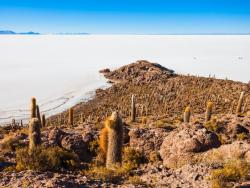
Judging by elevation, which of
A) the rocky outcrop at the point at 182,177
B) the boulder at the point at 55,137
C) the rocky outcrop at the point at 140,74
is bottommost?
the rocky outcrop at the point at 182,177

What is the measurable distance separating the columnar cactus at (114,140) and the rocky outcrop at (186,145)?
5.37 ft

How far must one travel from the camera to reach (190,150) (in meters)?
11.3

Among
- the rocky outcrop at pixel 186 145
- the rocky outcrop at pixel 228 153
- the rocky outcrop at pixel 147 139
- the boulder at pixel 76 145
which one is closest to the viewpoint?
the rocky outcrop at pixel 228 153

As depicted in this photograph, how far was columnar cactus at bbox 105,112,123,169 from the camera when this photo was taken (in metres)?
11.9

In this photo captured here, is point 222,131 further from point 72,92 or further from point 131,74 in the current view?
point 131,74

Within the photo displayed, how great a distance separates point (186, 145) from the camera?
1143 cm

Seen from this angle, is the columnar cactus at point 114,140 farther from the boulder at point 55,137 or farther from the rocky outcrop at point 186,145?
the boulder at point 55,137

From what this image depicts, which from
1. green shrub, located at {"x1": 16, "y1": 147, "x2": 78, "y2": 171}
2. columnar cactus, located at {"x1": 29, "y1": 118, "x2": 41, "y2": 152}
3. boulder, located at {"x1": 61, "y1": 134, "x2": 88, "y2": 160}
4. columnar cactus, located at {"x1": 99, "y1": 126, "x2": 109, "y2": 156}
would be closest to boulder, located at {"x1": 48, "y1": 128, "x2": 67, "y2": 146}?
boulder, located at {"x1": 61, "y1": 134, "x2": 88, "y2": 160}

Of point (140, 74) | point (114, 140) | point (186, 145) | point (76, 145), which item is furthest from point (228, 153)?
point (140, 74)

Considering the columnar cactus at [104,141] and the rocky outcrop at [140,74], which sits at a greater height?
the rocky outcrop at [140,74]

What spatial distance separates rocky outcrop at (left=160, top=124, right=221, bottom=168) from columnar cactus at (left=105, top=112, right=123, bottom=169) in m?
1.64

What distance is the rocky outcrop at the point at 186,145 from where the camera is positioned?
11.3m

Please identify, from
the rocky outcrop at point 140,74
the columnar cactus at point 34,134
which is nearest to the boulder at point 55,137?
the columnar cactus at point 34,134

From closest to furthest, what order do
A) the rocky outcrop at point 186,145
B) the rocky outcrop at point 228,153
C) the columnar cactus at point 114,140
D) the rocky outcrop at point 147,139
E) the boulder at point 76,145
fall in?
1. the rocky outcrop at point 228,153
2. the rocky outcrop at point 186,145
3. the columnar cactus at point 114,140
4. the rocky outcrop at point 147,139
5. the boulder at point 76,145
